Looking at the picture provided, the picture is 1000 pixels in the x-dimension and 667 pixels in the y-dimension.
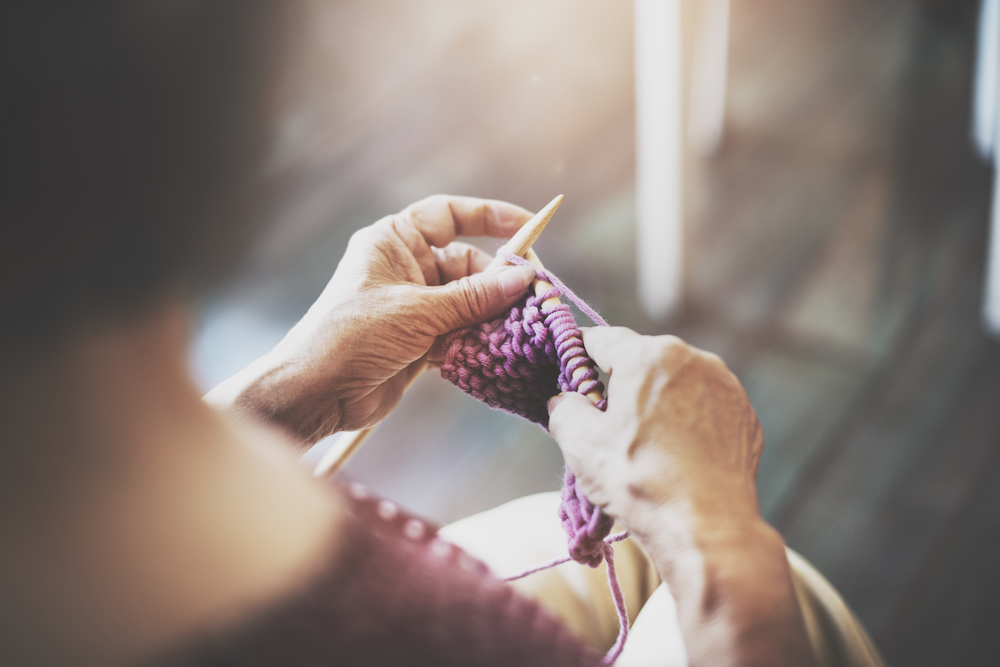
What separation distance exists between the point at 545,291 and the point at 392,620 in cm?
29

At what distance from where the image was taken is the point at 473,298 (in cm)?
57

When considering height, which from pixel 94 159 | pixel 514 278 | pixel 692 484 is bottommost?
pixel 692 484

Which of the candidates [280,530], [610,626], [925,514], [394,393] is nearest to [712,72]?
[925,514]

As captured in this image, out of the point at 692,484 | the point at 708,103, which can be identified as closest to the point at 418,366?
the point at 692,484

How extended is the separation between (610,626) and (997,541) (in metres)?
Answer: 0.84

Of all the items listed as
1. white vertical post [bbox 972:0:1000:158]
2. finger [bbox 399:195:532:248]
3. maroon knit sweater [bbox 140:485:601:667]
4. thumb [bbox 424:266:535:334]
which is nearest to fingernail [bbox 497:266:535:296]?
thumb [bbox 424:266:535:334]

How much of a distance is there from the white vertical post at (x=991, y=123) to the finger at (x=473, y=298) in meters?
1.12

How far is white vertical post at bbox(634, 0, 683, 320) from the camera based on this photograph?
98 centimetres

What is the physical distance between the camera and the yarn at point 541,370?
0.51 meters

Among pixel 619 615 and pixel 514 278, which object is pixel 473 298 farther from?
pixel 619 615

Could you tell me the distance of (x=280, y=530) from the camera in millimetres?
384

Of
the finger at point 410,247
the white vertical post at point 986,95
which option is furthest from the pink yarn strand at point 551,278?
the white vertical post at point 986,95

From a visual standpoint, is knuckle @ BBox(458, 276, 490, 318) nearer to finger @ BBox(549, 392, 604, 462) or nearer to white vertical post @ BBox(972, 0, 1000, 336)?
finger @ BBox(549, 392, 604, 462)

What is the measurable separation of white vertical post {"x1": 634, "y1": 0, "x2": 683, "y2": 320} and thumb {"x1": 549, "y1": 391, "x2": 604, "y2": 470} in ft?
2.33
